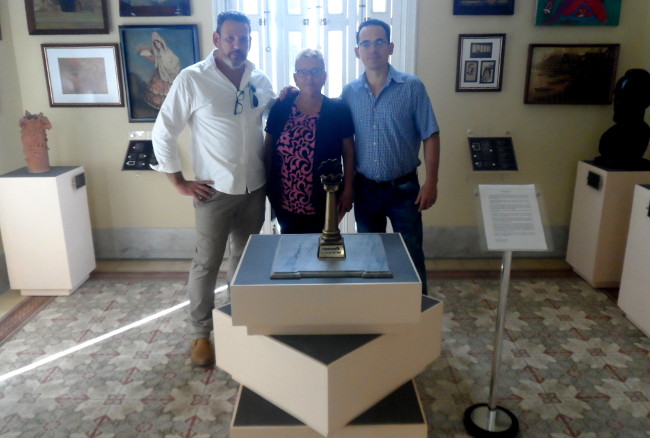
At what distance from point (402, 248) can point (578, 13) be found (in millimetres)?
2811

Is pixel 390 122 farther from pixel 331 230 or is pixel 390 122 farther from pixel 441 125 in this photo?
pixel 441 125

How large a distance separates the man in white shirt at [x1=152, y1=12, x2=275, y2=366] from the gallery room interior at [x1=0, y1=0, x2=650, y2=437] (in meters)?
0.34

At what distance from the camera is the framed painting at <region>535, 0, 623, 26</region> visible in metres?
3.69

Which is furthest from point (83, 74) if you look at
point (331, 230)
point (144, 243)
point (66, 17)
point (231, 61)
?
point (331, 230)

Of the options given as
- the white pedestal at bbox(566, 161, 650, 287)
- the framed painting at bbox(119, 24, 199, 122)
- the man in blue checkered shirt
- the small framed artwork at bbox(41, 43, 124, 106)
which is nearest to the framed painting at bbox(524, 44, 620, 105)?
the white pedestal at bbox(566, 161, 650, 287)

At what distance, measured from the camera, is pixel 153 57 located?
12.5 ft

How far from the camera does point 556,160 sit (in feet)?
13.1

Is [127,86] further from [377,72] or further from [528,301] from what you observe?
[528,301]

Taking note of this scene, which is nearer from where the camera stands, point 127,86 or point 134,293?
point 134,293

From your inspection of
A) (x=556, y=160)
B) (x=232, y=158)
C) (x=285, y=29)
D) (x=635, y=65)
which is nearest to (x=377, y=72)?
(x=232, y=158)

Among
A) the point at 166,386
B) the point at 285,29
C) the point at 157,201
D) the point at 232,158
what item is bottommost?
the point at 166,386

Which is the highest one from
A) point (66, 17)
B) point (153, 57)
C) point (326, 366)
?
point (66, 17)

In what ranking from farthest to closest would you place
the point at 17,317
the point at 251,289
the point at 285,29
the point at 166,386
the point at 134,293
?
the point at 285,29 → the point at 134,293 → the point at 17,317 → the point at 166,386 → the point at 251,289

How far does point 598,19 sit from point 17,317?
13.8ft
